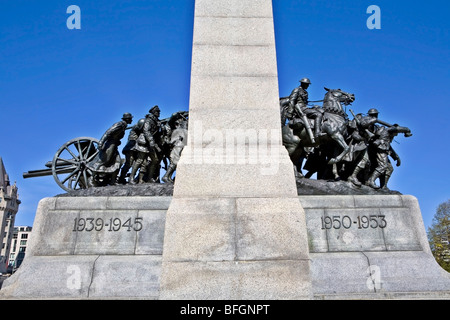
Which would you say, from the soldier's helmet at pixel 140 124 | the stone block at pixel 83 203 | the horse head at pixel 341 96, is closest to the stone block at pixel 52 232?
the stone block at pixel 83 203

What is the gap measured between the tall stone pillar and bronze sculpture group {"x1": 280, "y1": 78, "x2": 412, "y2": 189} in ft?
23.4

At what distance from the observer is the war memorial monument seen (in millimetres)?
4727

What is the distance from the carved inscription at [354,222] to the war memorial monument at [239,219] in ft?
0.09

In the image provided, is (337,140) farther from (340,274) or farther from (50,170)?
(50,170)

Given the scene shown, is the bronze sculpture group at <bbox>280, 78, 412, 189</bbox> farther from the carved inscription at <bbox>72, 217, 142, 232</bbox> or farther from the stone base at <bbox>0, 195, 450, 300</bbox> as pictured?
the carved inscription at <bbox>72, 217, 142, 232</bbox>

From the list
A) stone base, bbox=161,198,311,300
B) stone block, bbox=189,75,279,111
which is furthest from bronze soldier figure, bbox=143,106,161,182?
stone base, bbox=161,198,311,300

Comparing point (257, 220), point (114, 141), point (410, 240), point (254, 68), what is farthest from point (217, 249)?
point (114, 141)

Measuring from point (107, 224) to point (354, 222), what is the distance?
6.28 metres

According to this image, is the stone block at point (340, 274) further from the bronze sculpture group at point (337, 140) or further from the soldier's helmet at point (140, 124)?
the soldier's helmet at point (140, 124)

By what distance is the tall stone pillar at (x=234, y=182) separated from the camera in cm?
461

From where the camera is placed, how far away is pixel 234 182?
5219 mm

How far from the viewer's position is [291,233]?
4.85 meters

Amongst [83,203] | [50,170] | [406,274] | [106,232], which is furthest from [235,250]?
[50,170]
